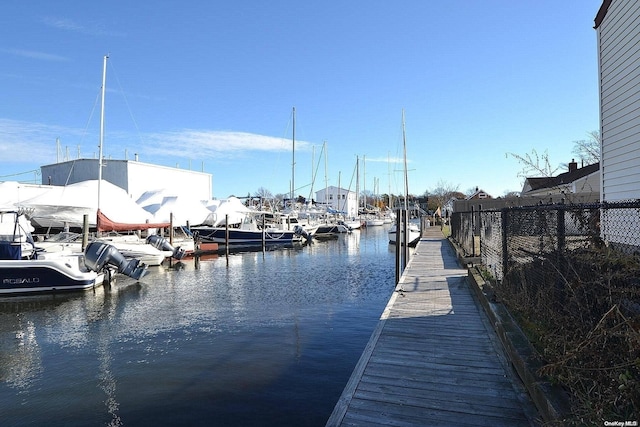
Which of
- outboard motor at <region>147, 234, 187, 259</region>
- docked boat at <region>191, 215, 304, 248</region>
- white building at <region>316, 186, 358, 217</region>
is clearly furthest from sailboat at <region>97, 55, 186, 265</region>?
white building at <region>316, 186, 358, 217</region>

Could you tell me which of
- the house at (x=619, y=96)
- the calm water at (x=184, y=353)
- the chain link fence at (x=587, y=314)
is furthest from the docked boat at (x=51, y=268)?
the house at (x=619, y=96)

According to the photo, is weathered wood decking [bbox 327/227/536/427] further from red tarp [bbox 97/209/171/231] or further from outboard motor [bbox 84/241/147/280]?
red tarp [bbox 97/209/171/231]

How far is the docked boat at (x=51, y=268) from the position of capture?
1489cm

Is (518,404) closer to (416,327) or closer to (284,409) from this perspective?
(416,327)

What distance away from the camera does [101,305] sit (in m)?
A: 14.5

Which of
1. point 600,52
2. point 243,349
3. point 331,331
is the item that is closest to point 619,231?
point 600,52

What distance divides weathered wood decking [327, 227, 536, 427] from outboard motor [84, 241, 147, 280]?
13051 mm

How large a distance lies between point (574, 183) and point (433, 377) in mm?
27332

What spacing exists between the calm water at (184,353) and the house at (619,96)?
21.6ft

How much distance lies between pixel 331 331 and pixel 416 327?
383cm

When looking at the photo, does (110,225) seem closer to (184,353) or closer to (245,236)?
(245,236)

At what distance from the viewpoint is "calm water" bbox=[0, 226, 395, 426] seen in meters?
6.64

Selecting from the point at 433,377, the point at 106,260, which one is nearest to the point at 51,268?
the point at 106,260

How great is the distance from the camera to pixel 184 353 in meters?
9.27
